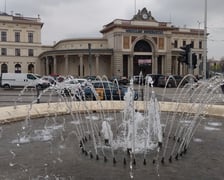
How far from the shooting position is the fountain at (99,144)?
20.6 ft

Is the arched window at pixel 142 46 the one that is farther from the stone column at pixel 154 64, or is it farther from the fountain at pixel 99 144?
the fountain at pixel 99 144

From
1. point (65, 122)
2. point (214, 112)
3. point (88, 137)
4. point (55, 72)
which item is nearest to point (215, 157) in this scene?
point (88, 137)

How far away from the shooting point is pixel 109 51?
214 feet

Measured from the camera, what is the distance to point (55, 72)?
6850cm

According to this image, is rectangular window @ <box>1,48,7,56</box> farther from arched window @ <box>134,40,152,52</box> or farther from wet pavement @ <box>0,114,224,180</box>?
wet pavement @ <box>0,114,224,180</box>

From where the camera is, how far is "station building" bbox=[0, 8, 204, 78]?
6481 centimetres

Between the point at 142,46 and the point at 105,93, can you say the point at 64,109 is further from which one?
the point at 142,46

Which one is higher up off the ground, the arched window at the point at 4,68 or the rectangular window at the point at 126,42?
the rectangular window at the point at 126,42

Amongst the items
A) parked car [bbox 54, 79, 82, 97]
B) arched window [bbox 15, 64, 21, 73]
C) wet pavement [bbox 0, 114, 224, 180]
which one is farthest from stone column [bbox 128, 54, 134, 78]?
Answer: wet pavement [bbox 0, 114, 224, 180]

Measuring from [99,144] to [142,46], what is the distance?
60.7 metres

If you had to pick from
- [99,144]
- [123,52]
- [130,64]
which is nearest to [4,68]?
[123,52]

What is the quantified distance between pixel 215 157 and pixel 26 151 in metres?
4.45

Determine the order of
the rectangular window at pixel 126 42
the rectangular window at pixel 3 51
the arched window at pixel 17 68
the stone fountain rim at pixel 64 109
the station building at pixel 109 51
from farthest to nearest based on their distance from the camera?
the arched window at pixel 17 68
the rectangular window at pixel 3 51
the rectangular window at pixel 126 42
the station building at pixel 109 51
the stone fountain rim at pixel 64 109

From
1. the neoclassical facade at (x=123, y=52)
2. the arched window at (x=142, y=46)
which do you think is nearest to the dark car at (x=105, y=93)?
the neoclassical facade at (x=123, y=52)
